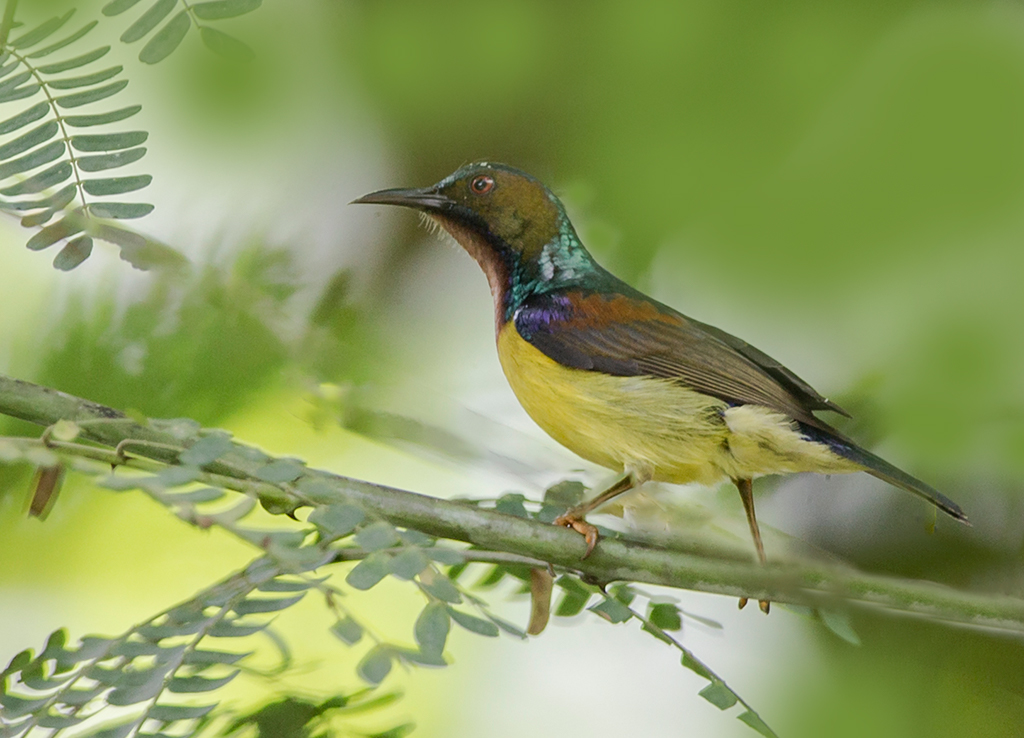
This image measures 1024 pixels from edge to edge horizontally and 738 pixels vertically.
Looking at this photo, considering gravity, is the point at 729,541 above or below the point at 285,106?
below

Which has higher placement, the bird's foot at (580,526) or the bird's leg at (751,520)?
the bird's leg at (751,520)

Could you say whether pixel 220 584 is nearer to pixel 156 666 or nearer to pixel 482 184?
pixel 156 666

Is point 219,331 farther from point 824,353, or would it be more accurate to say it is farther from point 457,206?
point 824,353

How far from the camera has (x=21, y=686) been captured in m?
0.52

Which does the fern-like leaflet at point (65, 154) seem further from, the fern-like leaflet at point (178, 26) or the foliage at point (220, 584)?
the foliage at point (220, 584)

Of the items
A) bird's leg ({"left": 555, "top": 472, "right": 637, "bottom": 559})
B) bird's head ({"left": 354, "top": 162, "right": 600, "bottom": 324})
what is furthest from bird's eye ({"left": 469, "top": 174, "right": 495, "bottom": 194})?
bird's leg ({"left": 555, "top": 472, "right": 637, "bottom": 559})

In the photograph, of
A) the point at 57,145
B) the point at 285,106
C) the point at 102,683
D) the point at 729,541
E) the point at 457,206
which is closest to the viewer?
the point at 102,683

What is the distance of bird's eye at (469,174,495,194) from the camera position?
0.83 meters

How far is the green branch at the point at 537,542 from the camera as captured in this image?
1.51ft

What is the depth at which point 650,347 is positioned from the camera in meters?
0.78

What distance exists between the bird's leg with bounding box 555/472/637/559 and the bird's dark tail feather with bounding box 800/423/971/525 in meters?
0.15

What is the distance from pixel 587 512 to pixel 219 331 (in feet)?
1.67

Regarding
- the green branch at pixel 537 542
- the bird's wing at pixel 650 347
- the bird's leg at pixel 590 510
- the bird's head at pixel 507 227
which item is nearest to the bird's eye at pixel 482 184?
the bird's head at pixel 507 227

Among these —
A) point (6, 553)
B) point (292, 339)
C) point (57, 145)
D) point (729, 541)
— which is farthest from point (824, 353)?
point (6, 553)
